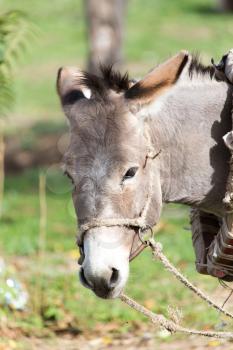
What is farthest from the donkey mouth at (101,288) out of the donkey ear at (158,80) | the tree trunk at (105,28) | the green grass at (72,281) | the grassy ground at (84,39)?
the grassy ground at (84,39)

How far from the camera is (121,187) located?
470 cm

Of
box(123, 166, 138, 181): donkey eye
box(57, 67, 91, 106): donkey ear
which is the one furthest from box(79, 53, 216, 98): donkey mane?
box(123, 166, 138, 181): donkey eye

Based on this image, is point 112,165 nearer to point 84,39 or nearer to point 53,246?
point 53,246

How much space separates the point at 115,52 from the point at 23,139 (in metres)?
2.68

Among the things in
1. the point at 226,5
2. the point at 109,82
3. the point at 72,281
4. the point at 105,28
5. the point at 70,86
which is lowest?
the point at 226,5

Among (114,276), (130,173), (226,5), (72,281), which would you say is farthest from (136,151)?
(226,5)

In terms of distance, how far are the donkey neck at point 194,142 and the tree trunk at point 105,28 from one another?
1253 cm

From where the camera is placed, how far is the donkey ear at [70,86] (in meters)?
5.09

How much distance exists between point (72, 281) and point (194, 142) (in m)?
3.94

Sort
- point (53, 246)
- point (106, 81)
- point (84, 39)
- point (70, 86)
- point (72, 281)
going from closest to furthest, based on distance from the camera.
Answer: point (106, 81)
point (70, 86)
point (72, 281)
point (53, 246)
point (84, 39)

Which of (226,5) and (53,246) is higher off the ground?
(53,246)

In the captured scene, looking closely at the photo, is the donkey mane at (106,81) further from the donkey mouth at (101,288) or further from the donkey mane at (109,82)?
the donkey mouth at (101,288)

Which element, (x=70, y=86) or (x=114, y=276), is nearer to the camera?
(x=114, y=276)

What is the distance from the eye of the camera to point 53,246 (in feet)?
34.0
